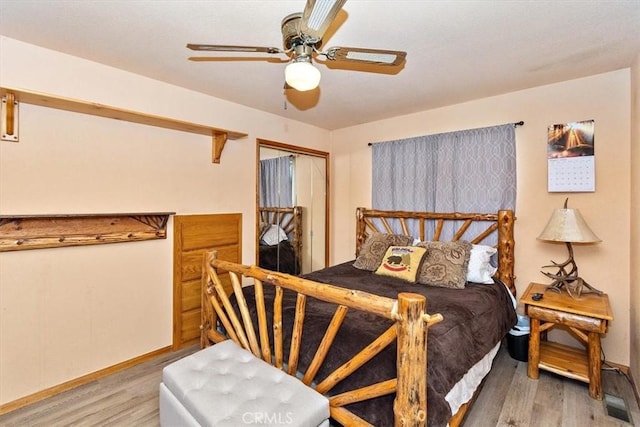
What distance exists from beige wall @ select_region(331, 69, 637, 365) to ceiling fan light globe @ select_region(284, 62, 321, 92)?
2.28 meters

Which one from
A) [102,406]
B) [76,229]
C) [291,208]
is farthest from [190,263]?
[291,208]

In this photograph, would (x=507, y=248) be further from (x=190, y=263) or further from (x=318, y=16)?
(x=190, y=263)

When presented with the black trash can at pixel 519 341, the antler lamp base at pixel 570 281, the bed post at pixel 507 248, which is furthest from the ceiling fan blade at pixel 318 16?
the black trash can at pixel 519 341

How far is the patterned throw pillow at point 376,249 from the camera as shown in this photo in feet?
10.4

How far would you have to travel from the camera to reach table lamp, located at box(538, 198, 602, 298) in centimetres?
236

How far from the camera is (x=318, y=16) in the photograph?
1258 mm

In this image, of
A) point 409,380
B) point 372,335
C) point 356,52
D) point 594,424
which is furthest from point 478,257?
point 356,52

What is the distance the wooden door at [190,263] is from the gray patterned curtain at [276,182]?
0.58m

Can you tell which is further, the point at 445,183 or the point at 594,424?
the point at 445,183

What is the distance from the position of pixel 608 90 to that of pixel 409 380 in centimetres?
288

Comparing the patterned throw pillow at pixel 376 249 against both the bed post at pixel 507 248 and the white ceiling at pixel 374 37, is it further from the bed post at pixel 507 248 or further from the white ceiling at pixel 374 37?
the white ceiling at pixel 374 37

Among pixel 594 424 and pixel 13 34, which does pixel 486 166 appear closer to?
pixel 594 424

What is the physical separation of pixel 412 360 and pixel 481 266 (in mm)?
1828

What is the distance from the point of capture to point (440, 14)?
1.73 metres
